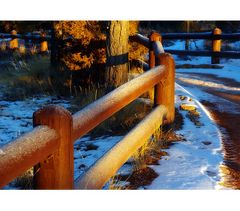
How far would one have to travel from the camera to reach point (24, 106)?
886 cm

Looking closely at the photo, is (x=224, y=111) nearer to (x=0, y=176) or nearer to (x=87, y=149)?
(x=87, y=149)

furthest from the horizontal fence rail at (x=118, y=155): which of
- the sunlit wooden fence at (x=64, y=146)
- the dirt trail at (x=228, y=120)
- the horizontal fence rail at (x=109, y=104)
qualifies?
the dirt trail at (x=228, y=120)

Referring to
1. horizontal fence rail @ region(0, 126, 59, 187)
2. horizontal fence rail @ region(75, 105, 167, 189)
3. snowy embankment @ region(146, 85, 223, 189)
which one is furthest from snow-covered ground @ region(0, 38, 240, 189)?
horizontal fence rail @ region(0, 126, 59, 187)

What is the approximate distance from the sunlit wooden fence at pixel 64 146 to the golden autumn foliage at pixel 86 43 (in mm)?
3634

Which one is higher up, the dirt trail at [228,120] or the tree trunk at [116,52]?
the tree trunk at [116,52]

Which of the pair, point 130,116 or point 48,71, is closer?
point 130,116

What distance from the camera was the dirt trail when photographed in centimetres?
447

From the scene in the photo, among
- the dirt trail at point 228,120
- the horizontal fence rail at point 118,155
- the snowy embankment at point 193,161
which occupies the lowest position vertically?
the dirt trail at point 228,120

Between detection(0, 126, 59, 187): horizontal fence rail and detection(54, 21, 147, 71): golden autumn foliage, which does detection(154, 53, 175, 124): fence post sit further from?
detection(0, 126, 59, 187): horizontal fence rail

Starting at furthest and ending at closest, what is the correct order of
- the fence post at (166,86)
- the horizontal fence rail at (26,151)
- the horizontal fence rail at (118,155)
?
the fence post at (166,86), the horizontal fence rail at (118,155), the horizontal fence rail at (26,151)

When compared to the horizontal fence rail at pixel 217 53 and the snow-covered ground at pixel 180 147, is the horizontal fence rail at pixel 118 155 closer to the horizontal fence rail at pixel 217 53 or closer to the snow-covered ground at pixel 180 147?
the snow-covered ground at pixel 180 147

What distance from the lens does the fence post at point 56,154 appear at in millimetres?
2736
